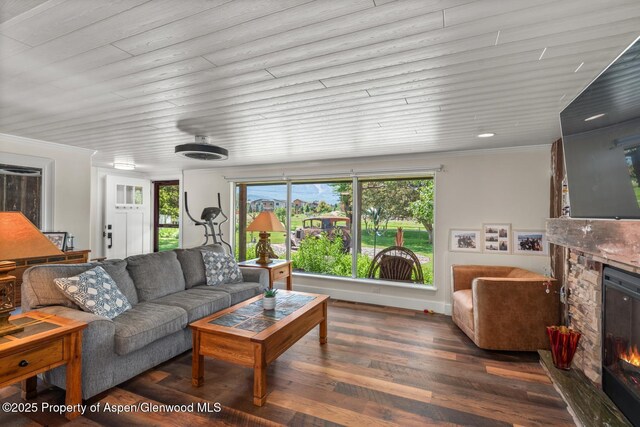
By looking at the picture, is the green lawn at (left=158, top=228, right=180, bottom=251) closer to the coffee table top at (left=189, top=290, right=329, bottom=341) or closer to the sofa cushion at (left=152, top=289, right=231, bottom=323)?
→ the sofa cushion at (left=152, top=289, right=231, bottom=323)

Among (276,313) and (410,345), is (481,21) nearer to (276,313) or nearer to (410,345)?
(276,313)

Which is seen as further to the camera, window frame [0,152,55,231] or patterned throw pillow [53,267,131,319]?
window frame [0,152,55,231]

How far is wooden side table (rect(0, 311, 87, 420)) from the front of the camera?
1.57 meters

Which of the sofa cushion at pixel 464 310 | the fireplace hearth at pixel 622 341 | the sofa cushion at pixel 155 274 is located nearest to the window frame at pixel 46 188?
the sofa cushion at pixel 155 274

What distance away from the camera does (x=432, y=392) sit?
222 cm

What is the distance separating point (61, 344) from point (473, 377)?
293cm

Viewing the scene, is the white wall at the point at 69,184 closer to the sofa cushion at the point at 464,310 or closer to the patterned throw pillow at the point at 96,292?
the patterned throw pillow at the point at 96,292

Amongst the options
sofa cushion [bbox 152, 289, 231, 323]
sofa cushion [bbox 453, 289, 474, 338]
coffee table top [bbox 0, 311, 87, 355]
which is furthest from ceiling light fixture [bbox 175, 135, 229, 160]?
sofa cushion [bbox 453, 289, 474, 338]

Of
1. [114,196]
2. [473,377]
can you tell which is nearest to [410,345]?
[473,377]

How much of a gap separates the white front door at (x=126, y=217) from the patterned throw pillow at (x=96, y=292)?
3.67 metres

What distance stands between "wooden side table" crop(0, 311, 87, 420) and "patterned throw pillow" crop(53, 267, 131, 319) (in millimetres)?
209

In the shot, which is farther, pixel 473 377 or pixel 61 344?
pixel 473 377

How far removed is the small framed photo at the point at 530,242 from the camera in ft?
11.8

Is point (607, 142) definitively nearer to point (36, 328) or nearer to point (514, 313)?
point (514, 313)
